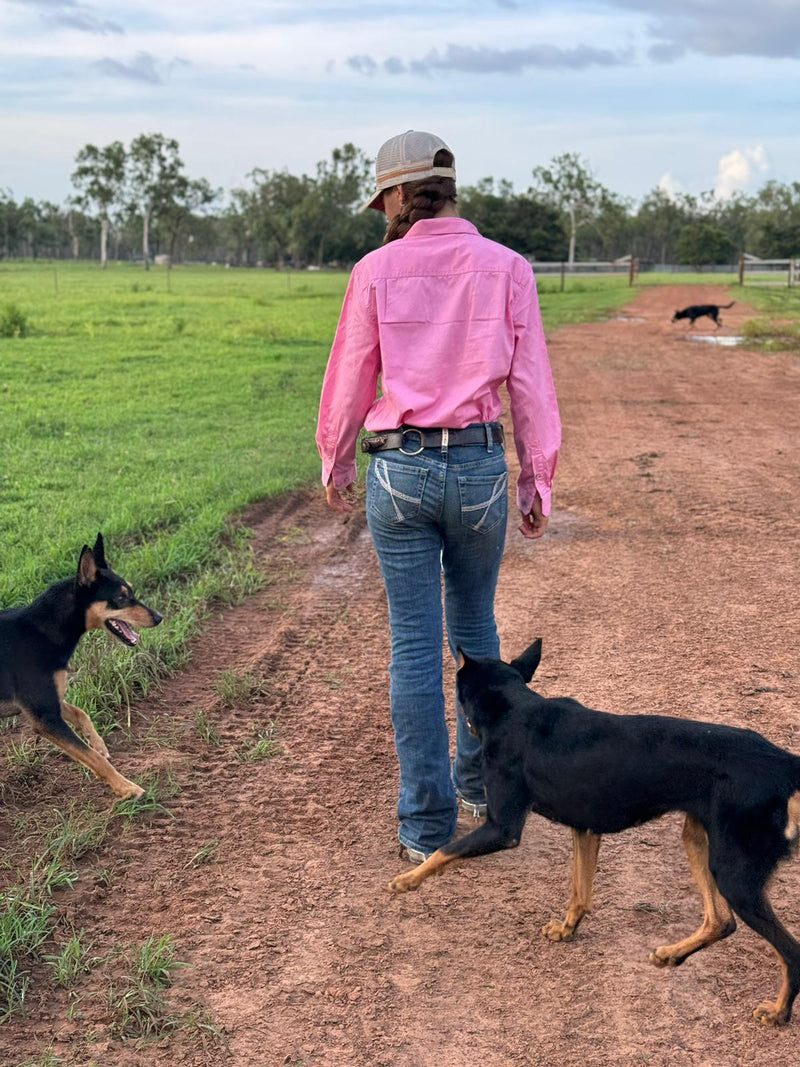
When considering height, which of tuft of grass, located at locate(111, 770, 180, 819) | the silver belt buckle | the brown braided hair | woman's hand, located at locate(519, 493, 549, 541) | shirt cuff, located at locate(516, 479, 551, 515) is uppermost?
the brown braided hair

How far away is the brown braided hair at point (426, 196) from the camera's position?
324 cm

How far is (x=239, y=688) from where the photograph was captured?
5004mm

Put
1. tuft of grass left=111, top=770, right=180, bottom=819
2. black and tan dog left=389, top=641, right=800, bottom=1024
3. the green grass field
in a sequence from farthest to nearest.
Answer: the green grass field, tuft of grass left=111, top=770, right=180, bottom=819, black and tan dog left=389, top=641, right=800, bottom=1024

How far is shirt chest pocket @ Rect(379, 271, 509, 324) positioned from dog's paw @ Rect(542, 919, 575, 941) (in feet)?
6.06

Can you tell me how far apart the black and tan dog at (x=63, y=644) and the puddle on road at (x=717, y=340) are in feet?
62.3

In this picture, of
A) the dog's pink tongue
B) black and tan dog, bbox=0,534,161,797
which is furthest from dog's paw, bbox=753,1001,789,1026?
the dog's pink tongue

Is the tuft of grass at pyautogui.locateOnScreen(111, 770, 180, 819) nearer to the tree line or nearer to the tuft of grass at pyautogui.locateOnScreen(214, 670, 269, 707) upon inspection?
the tuft of grass at pyautogui.locateOnScreen(214, 670, 269, 707)

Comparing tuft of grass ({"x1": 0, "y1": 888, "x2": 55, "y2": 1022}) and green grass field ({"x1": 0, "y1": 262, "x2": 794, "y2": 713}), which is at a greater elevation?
green grass field ({"x1": 0, "y1": 262, "x2": 794, "y2": 713})

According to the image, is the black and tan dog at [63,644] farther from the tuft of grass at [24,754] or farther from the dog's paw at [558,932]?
the dog's paw at [558,932]

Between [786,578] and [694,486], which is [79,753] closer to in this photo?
[786,578]

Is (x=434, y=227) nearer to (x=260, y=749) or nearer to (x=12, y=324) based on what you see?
(x=260, y=749)

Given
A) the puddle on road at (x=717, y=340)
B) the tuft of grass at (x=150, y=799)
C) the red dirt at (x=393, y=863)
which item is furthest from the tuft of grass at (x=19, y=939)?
the puddle on road at (x=717, y=340)

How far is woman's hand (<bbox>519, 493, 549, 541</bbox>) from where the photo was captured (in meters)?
3.64

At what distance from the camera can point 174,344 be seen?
832 inches
